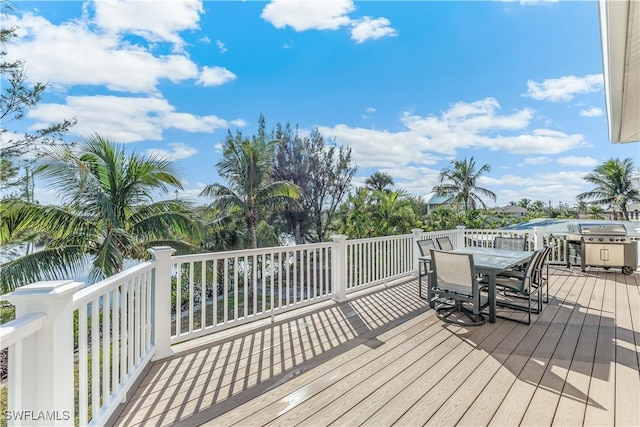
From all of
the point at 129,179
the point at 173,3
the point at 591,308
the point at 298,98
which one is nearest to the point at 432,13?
the point at 173,3

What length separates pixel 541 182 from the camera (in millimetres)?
23391

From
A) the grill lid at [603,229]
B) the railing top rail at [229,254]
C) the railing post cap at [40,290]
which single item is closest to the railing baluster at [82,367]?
the railing post cap at [40,290]

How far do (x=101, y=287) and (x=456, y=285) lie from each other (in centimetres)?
362

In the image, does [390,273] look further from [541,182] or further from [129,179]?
[541,182]

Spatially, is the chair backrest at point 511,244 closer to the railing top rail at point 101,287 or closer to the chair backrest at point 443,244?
the chair backrest at point 443,244

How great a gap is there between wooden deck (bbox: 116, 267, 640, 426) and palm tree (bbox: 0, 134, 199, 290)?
545cm

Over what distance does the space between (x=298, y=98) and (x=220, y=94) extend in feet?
13.8

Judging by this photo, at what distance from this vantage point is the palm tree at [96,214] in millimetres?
6668

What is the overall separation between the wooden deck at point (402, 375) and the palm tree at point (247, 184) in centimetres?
1003

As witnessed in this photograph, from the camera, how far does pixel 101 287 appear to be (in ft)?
6.01

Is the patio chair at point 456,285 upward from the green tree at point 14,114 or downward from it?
downward

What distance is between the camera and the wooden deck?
2043 millimetres

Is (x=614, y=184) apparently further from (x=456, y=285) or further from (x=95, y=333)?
(x=95, y=333)

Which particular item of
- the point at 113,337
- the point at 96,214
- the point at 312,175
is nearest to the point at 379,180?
the point at 312,175
